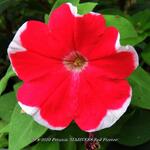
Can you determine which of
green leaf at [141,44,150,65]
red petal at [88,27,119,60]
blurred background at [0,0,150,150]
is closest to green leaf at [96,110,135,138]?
blurred background at [0,0,150,150]

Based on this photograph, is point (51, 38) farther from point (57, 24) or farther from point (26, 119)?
point (26, 119)

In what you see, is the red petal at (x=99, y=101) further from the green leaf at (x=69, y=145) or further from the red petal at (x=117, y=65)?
the green leaf at (x=69, y=145)

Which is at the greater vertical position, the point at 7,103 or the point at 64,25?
the point at 64,25

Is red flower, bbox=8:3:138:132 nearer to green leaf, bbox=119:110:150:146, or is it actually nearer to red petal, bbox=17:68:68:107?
red petal, bbox=17:68:68:107

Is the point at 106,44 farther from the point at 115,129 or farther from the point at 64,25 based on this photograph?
the point at 115,129

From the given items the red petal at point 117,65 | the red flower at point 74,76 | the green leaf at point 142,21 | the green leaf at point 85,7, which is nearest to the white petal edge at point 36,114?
the red flower at point 74,76

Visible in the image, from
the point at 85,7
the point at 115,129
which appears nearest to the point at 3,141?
the point at 115,129

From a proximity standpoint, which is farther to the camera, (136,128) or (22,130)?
(136,128)
